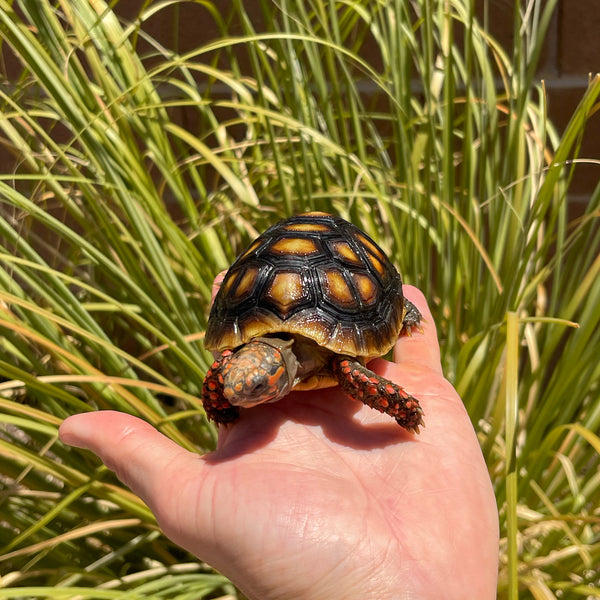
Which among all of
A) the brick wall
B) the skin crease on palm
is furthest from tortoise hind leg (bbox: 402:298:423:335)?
the brick wall

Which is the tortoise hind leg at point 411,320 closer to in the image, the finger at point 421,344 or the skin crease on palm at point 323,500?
the finger at point 421,344

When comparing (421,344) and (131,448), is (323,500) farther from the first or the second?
(421,344)

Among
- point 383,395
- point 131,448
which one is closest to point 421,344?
point 383,395

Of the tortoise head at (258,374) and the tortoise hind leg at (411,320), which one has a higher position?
the tortoise head at (258,374)

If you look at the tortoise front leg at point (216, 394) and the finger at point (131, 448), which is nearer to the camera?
the finger at point (131, 448)

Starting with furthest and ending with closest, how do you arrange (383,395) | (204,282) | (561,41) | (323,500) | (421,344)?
(561,41) < (204,282) < (421,344) < (383,395) < (323,500)

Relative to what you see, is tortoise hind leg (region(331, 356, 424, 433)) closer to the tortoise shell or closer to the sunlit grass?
the tortoise shell

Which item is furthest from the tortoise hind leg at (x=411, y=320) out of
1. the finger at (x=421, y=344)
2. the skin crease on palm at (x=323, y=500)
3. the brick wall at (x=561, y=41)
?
the brick wall at (x=561, y=41)
